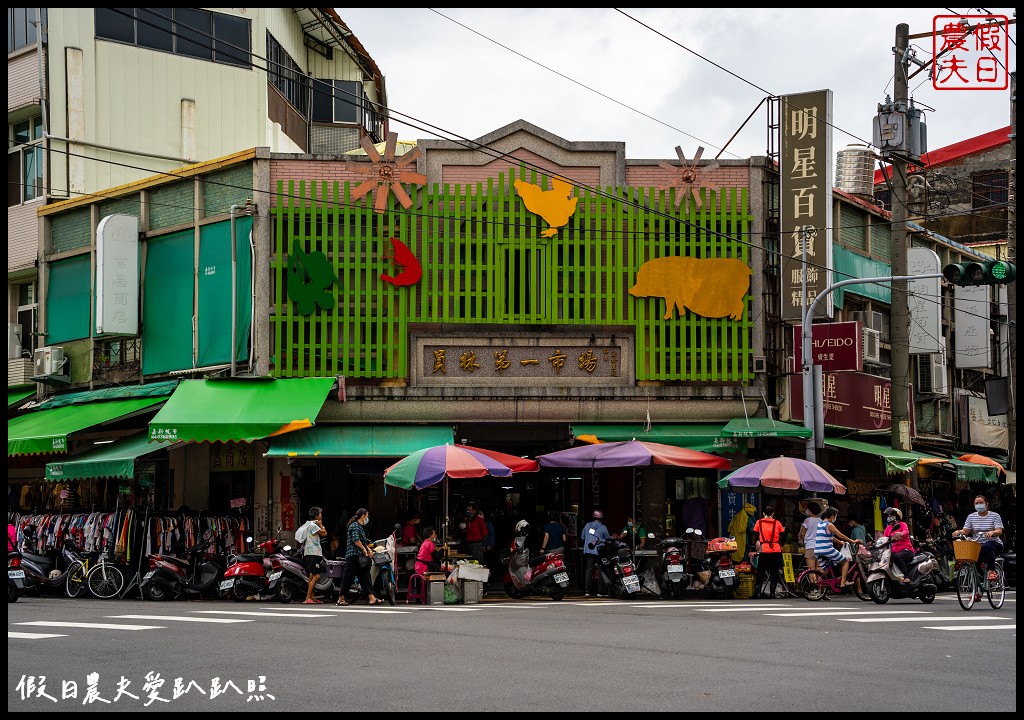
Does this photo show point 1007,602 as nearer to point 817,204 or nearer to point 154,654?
point 817,204

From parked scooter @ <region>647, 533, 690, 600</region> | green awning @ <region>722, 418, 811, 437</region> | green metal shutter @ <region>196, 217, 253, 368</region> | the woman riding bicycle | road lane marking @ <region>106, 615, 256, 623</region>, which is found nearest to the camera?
road lane marking @ <region>106, 615, 256, 623</region>

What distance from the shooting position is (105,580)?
825 inches

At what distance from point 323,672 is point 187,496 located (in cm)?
1525

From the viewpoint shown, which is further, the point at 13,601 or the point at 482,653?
the point at 13,601

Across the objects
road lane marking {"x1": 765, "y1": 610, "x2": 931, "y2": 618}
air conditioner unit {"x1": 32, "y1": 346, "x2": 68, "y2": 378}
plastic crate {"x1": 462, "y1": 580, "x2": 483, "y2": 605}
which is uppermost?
air conditioner unit {"x1": 32, "y1": 346, "x2": 68, "y2": 378}

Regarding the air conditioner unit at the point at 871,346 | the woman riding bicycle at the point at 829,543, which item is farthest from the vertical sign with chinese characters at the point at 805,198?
the woman riding bicycle at the point at 829,543

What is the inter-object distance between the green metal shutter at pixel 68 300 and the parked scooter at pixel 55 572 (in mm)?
6046

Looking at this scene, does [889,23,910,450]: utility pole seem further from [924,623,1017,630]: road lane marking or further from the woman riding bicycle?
[924,623,1017,630]: road lane marking

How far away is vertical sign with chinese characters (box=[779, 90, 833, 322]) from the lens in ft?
78.6

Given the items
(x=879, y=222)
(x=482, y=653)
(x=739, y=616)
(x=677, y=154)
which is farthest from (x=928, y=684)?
(x=879, y=222)

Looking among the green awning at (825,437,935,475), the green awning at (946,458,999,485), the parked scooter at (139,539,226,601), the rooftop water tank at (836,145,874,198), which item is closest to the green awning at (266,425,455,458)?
the parked scooter at (139,539,226,601)

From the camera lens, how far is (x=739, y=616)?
16.3 meters

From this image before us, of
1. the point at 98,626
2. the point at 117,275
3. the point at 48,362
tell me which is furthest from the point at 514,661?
the point at 48,362

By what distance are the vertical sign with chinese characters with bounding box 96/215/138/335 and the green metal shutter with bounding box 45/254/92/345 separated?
65.6 inches
